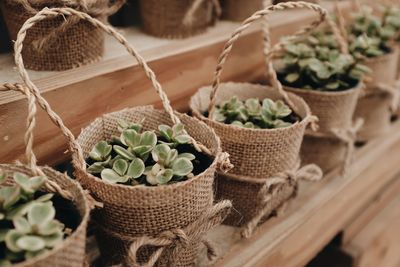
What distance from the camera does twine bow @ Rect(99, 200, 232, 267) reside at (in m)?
0.67

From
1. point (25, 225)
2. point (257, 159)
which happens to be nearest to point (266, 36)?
point (257, 159)

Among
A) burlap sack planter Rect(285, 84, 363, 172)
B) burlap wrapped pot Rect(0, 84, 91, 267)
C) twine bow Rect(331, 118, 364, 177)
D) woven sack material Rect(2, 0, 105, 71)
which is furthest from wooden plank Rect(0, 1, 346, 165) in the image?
twine bow Rect(331, 118, 364, 177)

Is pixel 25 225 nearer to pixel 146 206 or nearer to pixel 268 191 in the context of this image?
pixel 146 206

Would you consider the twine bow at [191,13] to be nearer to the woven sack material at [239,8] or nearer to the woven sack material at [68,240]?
the woven sack material at [239,8]

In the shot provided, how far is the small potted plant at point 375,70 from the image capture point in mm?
1229

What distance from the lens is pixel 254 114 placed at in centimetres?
93

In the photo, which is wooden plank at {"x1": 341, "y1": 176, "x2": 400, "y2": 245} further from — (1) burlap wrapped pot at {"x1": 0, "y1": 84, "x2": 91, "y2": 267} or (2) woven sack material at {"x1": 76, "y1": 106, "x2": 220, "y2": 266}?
(1) burlap wrapped pot at {"x1": 0, "y1": 84, "x2": 91, "y2": 267}

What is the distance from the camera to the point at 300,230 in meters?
1.02

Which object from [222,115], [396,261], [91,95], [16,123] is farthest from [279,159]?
[396,261]

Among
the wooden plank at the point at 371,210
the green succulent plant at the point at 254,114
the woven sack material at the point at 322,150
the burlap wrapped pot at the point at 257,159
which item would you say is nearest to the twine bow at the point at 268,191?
the burlap wrapped pot at the point at 257,159

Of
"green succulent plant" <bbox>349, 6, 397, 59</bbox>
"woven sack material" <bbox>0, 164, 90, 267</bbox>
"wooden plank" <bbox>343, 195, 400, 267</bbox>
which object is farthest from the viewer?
"wooden plank" <bbox>343, 195, 400, 267</bbox>

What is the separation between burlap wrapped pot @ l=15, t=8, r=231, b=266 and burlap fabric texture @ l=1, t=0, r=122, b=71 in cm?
9

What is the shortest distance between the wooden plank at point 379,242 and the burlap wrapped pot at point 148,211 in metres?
0.78

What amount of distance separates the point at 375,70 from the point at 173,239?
0.89 m
